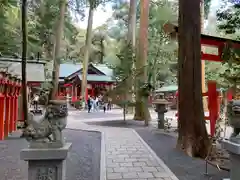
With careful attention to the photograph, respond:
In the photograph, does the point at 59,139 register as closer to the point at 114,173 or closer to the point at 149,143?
the point at 114,173

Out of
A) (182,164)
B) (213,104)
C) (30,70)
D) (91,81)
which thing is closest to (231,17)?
(213,104)

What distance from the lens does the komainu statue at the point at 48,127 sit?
3.38 metres

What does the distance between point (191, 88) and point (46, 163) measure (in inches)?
178

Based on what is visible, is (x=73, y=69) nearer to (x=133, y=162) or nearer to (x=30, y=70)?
(x=30, y=70)

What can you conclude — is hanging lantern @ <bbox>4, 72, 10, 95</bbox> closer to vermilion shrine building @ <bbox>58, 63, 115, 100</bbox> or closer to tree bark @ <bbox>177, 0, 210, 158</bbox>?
tree bark @ <bbox>177, 0, 210, 158</bbox>

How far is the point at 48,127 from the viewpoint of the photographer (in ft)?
11.1

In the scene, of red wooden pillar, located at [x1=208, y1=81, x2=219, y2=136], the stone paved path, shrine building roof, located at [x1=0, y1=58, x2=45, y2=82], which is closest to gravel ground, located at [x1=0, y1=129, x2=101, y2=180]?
the stone paved path

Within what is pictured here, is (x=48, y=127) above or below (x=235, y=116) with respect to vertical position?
below

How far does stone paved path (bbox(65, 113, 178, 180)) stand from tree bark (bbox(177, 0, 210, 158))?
1.06 metres

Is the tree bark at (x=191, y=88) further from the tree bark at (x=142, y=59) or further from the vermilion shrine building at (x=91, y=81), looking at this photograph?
the vermilion shrine building at (x=91, y=81)

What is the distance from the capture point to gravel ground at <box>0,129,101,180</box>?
499 cm

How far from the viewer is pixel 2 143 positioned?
831 centimetres

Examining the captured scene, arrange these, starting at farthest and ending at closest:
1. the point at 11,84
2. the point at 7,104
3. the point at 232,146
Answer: the point at 11,84
the point at 7,104
the point at 232,146

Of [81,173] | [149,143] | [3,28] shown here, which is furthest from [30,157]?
[3,28]
